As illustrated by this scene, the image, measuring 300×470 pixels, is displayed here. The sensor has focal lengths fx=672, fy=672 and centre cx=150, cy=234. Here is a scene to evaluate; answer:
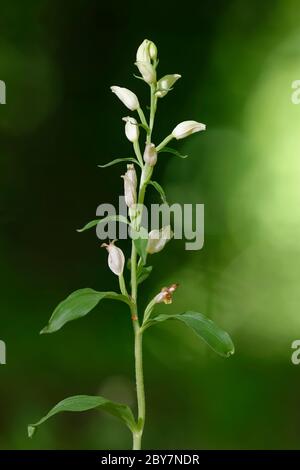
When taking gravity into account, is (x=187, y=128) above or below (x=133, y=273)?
above

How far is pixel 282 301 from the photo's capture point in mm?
2186

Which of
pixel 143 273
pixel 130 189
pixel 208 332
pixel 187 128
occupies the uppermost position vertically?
pixel 187 128

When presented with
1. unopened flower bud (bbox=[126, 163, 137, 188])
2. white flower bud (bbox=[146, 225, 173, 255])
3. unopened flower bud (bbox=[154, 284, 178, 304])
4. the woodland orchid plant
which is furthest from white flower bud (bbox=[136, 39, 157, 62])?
unopened flower bud (bbox=[154, 284, 178, 304])

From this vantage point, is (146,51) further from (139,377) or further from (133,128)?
(139,377)

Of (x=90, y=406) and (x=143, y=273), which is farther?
(x=143, y=273)

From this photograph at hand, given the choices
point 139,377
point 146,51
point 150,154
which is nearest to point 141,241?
point 150,154

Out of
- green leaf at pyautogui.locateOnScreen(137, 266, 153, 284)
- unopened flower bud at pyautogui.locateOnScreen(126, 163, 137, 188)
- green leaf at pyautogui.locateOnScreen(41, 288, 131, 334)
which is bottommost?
green leaf at pyautogui.locateOnScreen(41, 288, 131, 334)

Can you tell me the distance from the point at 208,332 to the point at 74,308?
11.4 inches

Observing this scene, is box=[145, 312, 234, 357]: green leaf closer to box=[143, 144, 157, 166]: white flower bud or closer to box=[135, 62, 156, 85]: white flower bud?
box=[143, 144, 157, 166]: white flower bud

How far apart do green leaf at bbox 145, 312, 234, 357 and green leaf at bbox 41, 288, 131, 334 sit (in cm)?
13

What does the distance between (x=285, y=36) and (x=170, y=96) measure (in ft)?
1.44

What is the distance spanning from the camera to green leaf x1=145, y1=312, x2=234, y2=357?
1.42 metres

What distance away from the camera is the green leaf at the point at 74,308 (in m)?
1.39

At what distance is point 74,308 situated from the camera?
1.40 m
